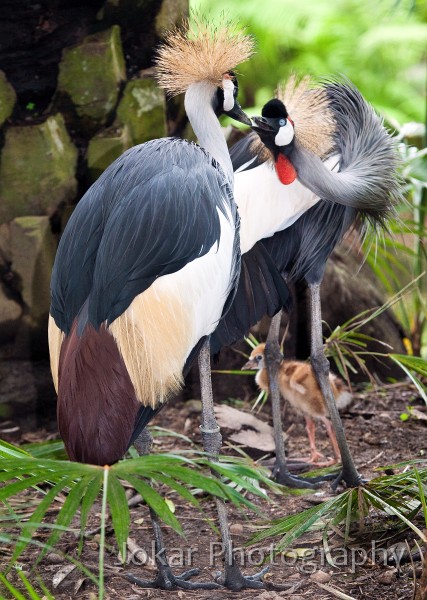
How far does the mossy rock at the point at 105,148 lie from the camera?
338 cm

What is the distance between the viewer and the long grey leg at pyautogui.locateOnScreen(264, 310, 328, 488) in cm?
308

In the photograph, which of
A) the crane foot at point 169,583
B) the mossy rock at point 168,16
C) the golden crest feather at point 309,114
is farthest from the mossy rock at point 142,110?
the crane foot at point 169,583

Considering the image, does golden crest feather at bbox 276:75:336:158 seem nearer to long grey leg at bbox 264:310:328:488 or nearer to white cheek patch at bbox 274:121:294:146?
white cheek patch at bbox 274:121:294:146

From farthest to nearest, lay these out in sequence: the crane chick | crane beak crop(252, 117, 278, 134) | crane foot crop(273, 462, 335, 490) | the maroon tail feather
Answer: the crane chick → crane foot crop(273, 462, 335, 490) → crane beak crop(252, 117, 278, 134) → the maroon tail feather

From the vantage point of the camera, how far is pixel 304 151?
287 centimetres

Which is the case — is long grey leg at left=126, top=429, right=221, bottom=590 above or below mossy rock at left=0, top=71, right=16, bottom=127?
below

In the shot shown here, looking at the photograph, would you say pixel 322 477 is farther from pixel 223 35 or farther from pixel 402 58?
pixel 402 58

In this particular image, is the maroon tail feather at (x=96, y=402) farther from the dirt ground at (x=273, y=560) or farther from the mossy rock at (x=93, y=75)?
the mossy rock at (x=93, y=75)

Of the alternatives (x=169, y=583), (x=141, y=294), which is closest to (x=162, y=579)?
(x=169, y=583)

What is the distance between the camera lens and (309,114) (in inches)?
115

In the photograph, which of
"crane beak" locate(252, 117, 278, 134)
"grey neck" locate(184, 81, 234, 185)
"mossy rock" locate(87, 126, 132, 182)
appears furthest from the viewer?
"mossy rock" locate(87, 126, 132, 182)

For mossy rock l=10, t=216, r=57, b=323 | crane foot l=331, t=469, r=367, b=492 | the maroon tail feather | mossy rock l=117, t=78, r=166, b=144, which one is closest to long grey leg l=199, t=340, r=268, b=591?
the maroon tail feather

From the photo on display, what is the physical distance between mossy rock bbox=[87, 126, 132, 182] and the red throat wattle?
77 centimetres

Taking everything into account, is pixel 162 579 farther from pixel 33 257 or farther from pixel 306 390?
pixel 33 257
